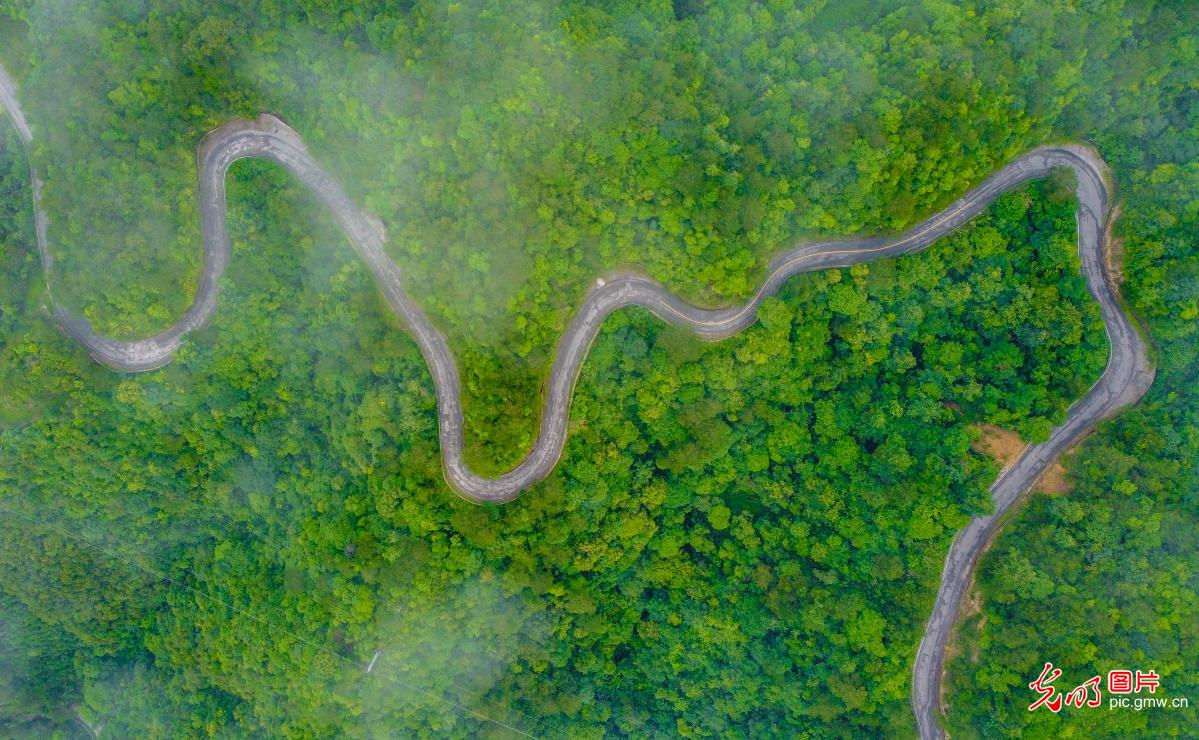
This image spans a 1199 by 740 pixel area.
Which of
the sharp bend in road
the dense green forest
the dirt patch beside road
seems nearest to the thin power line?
the dense green forest

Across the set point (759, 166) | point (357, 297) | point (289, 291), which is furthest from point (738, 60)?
point (289, 291)

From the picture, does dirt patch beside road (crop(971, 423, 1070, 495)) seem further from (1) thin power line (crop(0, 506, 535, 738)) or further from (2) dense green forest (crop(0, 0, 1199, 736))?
(1) thin power line (crop(0, 506, 535, 738))

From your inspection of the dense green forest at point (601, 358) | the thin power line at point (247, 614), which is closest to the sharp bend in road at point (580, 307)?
the dense green forest at point (601, 358)

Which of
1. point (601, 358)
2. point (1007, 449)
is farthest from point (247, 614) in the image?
point (1007, 449)

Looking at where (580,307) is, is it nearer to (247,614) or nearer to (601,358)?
(601,358)

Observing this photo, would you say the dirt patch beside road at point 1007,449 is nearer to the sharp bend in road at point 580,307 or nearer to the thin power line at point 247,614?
the sharp bend in road at point 580,307

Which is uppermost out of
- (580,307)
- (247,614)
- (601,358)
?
(580,307)

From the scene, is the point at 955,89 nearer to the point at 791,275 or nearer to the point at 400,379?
the point at 791,275
